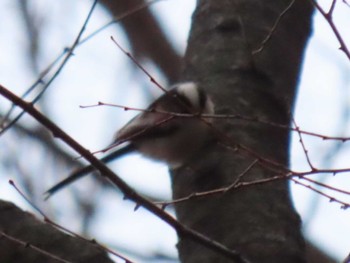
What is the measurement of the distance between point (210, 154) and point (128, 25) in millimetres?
2212

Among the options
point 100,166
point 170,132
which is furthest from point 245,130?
point 100,166

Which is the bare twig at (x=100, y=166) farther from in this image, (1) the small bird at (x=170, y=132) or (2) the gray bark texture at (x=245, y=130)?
(1) the small bird at (x=170, y=132)

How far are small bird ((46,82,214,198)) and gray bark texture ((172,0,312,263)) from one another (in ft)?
0.16

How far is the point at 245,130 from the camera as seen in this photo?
2.45 meters

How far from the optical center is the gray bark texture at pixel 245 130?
7.04ft

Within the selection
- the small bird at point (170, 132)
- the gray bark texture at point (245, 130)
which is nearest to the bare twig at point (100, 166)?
the gray bark texture at point (245, 130)

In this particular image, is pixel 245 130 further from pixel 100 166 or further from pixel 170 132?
pixel 100 166

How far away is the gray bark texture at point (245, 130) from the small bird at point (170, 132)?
0.16 feet

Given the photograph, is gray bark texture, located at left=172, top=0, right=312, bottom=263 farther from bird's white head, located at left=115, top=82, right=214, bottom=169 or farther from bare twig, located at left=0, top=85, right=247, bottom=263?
bare twig, located at left=0, top=85, right=247, bottom=263

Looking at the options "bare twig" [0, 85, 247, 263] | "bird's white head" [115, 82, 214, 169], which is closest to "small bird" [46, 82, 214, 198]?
"bird's white head" [115, 82, 214, 169]

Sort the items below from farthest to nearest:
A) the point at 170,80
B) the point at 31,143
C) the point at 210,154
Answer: the point at 31,143 < the point at 170,80 < the point at 210,154

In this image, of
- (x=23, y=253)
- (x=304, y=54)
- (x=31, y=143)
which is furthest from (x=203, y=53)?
(x=31, y=143)

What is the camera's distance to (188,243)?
2.21 metres

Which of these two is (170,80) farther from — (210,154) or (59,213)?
(210,154)
